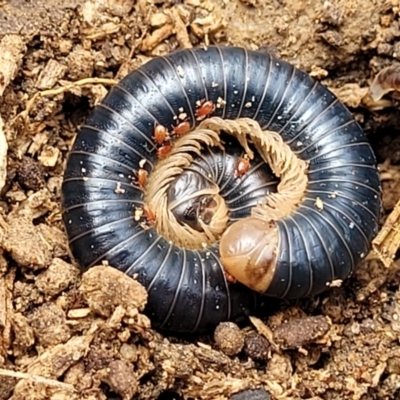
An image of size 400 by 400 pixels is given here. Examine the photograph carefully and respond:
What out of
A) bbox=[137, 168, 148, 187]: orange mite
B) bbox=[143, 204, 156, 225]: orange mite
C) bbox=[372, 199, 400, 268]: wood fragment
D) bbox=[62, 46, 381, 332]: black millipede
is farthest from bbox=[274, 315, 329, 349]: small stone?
bbox=[137, 168, 148, 187]: orange mite

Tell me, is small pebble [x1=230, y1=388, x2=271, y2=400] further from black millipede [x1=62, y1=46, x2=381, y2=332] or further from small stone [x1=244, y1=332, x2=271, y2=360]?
black millipede [x1=62, y1=46, x2=381, y2=332]

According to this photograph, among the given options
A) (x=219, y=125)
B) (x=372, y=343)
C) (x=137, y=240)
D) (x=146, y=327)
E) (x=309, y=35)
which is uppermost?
(x=309, y=35)

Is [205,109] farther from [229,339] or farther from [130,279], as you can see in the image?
[229,339]

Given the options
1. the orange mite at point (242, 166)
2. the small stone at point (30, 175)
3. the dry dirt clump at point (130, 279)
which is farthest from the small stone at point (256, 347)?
the small stone at point (30, 175)

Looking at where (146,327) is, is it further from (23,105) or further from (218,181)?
(23,105)

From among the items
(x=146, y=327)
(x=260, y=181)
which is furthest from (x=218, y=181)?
(x=146, y=327)

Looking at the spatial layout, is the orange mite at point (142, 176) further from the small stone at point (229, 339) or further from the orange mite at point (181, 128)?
the small stone at point (229, 339)
